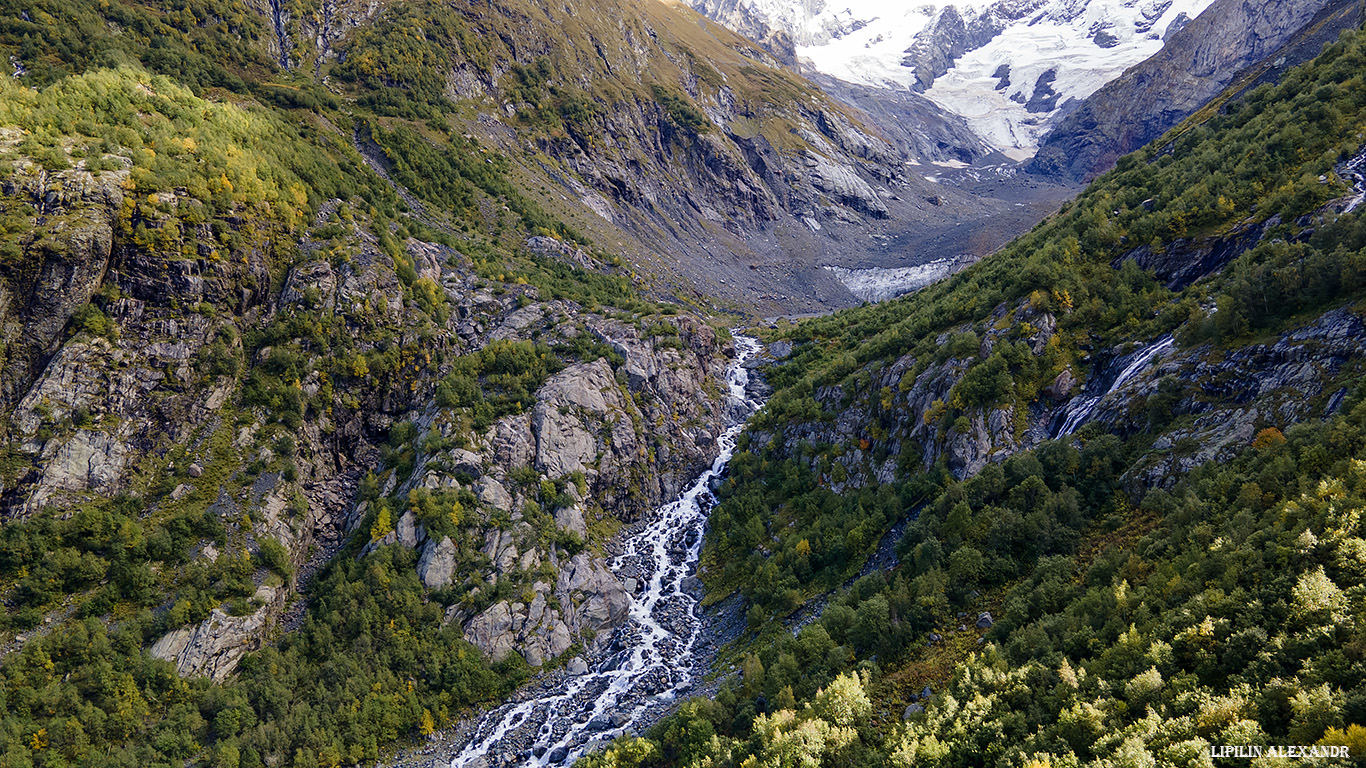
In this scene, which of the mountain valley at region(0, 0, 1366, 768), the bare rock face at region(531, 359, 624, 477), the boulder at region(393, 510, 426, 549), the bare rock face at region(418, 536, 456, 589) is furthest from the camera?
the bare rock face at region(531, 359, 624, 477)

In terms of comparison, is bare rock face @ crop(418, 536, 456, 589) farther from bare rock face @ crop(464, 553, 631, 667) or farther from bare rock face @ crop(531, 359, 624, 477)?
bare rock face @ crop(531, 359, 624, 477)

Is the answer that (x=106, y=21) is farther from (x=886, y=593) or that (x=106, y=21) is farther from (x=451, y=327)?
(x=886, y=593)

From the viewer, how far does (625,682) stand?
42250 mm

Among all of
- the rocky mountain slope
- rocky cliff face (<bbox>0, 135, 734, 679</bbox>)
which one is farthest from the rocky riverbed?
rocky cliff face (<bbox>0, 135, 734, 679</bbox>)

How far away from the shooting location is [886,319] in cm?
7231

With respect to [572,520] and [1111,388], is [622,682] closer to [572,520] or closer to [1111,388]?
[572,520]

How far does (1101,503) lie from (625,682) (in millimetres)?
31157

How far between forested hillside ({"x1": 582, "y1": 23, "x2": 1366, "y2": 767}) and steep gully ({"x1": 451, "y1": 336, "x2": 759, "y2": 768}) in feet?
11.6

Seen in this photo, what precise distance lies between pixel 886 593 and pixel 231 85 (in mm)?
95292

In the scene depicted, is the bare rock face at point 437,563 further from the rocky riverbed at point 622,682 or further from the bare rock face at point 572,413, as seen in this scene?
the bare rock face at point 572,413

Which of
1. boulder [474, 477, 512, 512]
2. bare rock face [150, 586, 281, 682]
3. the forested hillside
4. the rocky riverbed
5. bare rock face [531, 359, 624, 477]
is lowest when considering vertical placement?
bare rock face [150, 586, 281, 682]

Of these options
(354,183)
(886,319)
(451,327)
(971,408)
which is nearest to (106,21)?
(354,183)

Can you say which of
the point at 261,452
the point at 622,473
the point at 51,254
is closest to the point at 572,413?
the point at 622,473

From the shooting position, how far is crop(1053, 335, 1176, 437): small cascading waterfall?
34.5 m
